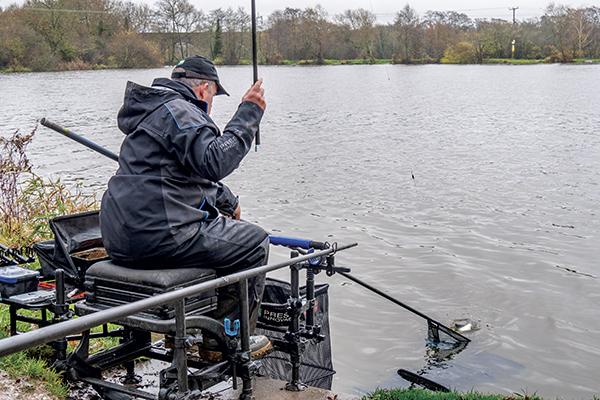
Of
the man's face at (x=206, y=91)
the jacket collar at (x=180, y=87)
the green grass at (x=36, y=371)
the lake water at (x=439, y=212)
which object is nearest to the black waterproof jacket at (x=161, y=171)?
the jacket collar at (x=180, y=87)

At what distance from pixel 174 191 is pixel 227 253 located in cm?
42

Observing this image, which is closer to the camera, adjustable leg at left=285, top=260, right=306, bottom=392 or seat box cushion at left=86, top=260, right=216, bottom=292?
seat box cushion at left=86, top=260, right=216, bottom=292

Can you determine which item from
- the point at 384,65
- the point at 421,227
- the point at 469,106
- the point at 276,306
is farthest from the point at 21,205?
the point at 384,65

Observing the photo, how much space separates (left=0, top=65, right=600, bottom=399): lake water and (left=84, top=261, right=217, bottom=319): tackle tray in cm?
344

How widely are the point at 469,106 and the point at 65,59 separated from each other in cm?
2514

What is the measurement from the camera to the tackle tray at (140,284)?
381cm

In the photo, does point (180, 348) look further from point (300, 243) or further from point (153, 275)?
point (300, 243)

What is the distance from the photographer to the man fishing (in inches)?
153


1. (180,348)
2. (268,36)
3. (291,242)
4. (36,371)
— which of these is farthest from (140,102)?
(268,36)

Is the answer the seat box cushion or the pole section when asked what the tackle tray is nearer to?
the seat box cushion

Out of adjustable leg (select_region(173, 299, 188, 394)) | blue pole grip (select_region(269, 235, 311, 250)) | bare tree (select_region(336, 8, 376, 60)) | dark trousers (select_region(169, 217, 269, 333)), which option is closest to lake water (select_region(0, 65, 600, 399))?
blue pole grip (select_region(269, 235, 311, 250))

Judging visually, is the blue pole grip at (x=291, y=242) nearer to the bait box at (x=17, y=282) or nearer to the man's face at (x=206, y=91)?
the man's face at (x=206, y=91)

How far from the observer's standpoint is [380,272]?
429 inches

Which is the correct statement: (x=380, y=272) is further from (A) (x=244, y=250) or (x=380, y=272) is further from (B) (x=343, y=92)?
(B) (x=343, y=92)
